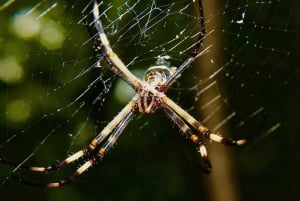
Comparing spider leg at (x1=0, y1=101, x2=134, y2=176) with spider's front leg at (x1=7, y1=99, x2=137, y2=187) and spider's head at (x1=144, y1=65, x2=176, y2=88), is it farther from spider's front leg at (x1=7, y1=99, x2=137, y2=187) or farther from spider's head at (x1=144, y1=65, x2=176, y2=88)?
spider's head at (x1=144, y1=65, x2=176, y2=88)

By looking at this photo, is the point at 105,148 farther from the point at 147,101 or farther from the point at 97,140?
the point at 147,101

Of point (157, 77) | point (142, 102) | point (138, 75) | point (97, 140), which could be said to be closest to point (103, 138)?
point (97, 140)

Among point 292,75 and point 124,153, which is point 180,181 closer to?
point 124,153

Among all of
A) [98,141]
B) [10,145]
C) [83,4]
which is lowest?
[98,141]

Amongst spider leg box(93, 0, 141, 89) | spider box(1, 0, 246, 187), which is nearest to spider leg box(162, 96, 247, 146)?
spider box(1, 0, 246, 187)

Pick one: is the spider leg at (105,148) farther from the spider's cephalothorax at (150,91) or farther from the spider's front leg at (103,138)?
the spider's cephalothorax at (150,91)

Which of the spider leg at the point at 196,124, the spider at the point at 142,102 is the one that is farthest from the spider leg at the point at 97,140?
the spider leg at the point at 196,124

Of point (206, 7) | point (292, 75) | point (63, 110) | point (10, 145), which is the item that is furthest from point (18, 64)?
point (292, 75)

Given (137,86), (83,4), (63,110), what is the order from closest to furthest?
(137,86) < (83,4) < (63,110)
